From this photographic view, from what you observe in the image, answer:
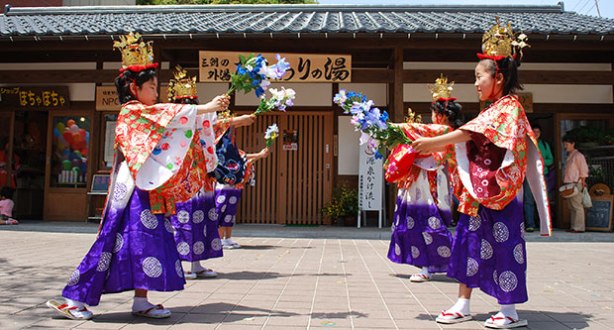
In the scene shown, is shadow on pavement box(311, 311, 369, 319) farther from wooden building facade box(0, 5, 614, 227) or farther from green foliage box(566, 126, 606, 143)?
green foliage box(566, 126, 606, 143)

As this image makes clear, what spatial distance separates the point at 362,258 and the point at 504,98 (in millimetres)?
3764

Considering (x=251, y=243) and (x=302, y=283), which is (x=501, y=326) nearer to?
(x=302, y=283)

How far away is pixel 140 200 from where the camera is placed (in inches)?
132

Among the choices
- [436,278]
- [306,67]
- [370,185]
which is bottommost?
[436,278]

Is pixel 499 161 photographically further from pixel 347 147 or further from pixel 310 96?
pixel 310 96

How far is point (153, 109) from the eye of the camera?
3438 mm

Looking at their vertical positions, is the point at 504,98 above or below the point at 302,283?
above

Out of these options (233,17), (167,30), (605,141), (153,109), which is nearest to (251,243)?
(167,30)

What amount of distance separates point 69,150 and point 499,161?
1075 centimetres

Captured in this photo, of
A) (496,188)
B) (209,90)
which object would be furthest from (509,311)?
(209,90)

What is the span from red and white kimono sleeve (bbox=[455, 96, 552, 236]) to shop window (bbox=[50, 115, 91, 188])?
10.2 m

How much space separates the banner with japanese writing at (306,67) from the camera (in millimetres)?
9852

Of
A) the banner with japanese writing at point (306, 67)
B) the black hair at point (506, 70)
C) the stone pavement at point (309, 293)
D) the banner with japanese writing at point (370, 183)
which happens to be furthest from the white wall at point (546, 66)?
the black hair at point (506, 70)

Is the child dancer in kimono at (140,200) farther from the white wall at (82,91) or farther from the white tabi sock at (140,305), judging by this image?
the white wall at (82,91)
